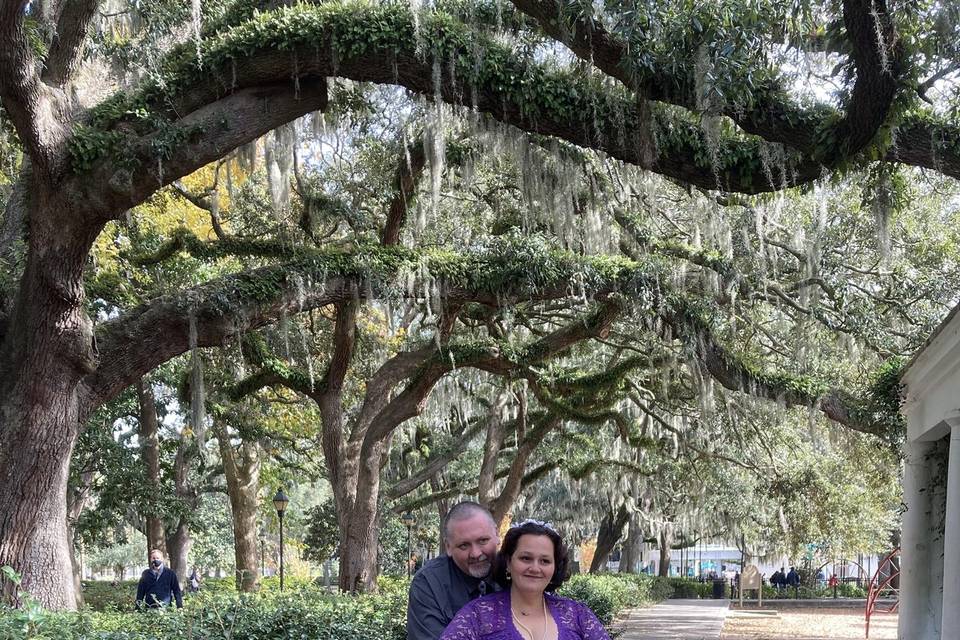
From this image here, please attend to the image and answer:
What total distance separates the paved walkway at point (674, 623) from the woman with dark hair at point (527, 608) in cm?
1213

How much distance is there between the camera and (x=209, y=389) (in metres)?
15.5

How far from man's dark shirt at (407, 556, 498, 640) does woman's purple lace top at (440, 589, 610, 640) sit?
0.30m

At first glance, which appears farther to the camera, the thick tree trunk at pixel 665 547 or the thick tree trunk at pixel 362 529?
the thick tree trunk at pixel 665 547

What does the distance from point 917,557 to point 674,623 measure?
30.1 feet

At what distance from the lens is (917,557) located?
33.9ft

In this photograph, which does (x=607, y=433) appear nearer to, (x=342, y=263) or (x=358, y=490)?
(x=358, y=490)

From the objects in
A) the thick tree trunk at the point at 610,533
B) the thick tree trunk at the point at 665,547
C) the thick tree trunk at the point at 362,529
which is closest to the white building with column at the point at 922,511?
the thick tree trunk at the point at 362,529

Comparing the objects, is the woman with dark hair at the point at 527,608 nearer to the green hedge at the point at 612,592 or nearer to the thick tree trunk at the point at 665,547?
the green hedge at the point at 612,592

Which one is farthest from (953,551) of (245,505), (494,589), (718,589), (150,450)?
(718,589)

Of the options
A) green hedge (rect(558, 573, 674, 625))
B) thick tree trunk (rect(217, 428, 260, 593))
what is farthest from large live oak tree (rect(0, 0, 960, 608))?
thick tree trunk (rect(217, 428, 260, 593))

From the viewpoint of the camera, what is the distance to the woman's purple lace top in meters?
3.07

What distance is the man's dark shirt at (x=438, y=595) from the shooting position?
3445mm

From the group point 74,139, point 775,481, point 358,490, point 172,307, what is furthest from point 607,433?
point 74,139

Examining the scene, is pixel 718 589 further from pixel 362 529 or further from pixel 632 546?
pixel 362 529
